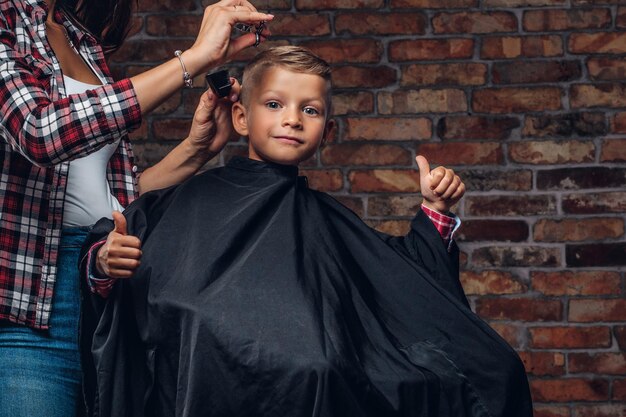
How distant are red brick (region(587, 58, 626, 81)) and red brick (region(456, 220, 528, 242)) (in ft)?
1.77

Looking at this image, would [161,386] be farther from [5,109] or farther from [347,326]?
[5,109]

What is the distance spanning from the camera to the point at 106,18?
2027 millimetres

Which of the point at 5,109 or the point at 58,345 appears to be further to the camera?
the point at 58,345

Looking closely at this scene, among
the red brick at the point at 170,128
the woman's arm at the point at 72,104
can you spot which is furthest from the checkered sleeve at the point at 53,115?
the red brick at the point at 170,128

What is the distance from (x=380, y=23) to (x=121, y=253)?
5.34 ft

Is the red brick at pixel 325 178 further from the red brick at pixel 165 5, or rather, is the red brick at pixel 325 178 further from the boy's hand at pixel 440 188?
the boy's hand at pixel 440 188

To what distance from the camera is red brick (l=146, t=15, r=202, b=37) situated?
2941 mm

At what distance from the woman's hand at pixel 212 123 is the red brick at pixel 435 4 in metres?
1.12

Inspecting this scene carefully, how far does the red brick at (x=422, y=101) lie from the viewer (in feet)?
9.58

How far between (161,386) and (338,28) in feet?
5.35

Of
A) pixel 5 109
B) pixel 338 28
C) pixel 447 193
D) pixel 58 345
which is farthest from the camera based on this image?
pixel 338 28

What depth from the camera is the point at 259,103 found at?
76.7 inches

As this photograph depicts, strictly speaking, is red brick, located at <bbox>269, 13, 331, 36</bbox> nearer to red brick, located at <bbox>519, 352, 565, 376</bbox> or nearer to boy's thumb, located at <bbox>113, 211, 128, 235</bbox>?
red brick, located at <bbox>519, 352, 565, 376</bbox>

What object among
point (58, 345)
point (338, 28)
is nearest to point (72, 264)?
point (58, 345)
